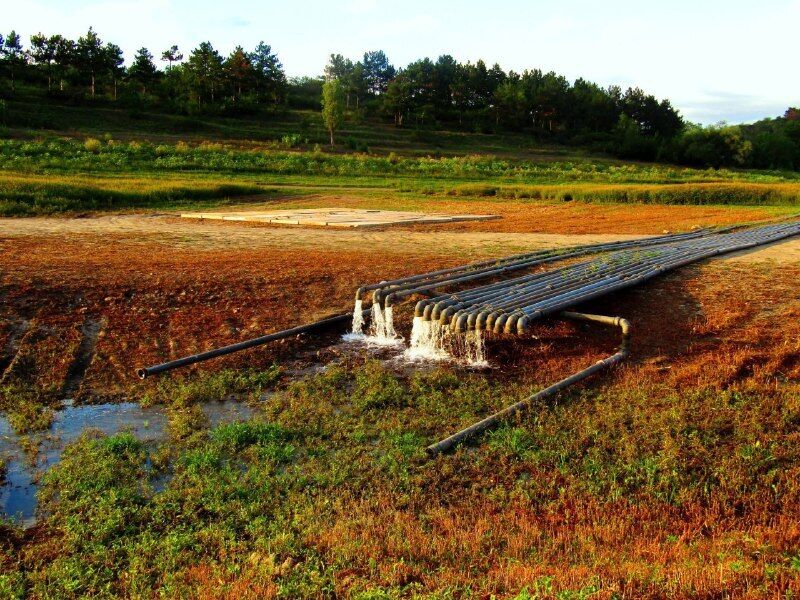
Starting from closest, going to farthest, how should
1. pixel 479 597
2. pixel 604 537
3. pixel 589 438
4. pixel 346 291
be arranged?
pixel 479 597 < pixel 604 537 < pixel 589 438 < pixel 346 291

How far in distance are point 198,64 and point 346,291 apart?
6343cm

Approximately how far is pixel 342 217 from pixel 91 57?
185ft

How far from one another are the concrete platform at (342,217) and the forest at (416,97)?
36.9m

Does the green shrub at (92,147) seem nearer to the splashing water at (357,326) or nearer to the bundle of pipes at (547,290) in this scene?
the bundle of pipes at (547,290)

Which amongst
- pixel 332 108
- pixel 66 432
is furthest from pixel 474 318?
pixel 332 108

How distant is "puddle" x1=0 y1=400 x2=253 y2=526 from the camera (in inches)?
Answer: 191

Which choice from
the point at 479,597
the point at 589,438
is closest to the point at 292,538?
the point at 479,597

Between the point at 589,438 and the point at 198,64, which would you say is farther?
the point at 198,64

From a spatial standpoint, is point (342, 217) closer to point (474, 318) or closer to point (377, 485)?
point (474, 318)

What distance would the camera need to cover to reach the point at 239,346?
736 centimetres

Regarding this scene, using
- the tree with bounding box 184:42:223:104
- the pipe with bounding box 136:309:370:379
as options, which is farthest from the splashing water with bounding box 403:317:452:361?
the tree with bounding box 184:42:223:104

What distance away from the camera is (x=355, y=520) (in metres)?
4.40

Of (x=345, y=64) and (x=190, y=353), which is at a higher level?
(x=345, y=64)

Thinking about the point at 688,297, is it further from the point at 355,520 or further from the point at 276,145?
the point at 276,145
